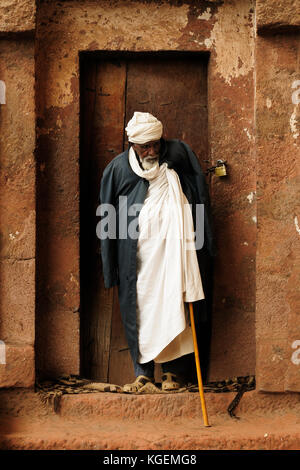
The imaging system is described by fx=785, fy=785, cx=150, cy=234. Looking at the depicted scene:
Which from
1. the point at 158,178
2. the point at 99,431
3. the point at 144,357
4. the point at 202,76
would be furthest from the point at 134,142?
the point at 99,431

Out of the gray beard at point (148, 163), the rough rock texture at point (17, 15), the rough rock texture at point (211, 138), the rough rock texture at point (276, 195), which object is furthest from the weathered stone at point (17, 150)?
the rough rock texture at point (276, 195)

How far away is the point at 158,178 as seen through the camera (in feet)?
17.0

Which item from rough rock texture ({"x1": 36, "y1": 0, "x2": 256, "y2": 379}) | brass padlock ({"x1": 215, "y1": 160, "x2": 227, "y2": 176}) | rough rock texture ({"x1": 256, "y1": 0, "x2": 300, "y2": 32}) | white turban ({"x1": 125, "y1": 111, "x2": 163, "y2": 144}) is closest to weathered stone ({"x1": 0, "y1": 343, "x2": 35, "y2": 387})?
rough rock texture ({"x1": 36, "y1": 0, "x2": 256, "y2": 379})

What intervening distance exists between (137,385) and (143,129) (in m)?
1.69

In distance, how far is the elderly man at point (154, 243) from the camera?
5.02 m

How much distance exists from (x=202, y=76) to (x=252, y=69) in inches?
15.2

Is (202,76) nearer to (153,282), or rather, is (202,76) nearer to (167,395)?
(153,282)

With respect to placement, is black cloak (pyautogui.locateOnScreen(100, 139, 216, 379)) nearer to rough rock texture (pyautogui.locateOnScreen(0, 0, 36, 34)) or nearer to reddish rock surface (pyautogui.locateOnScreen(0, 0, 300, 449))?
reddish rock surface (pyautogui.locateOnScreen(0, 0, 300, 449))

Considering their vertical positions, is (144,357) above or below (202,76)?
below

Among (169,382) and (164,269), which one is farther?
(169,382)

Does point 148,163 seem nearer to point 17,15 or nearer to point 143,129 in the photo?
point 143,129

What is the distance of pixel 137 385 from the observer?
17.1 feet

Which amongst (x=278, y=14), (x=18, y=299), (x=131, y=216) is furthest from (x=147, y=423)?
(x=278, y=14)

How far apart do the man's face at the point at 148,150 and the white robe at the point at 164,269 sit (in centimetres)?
6
